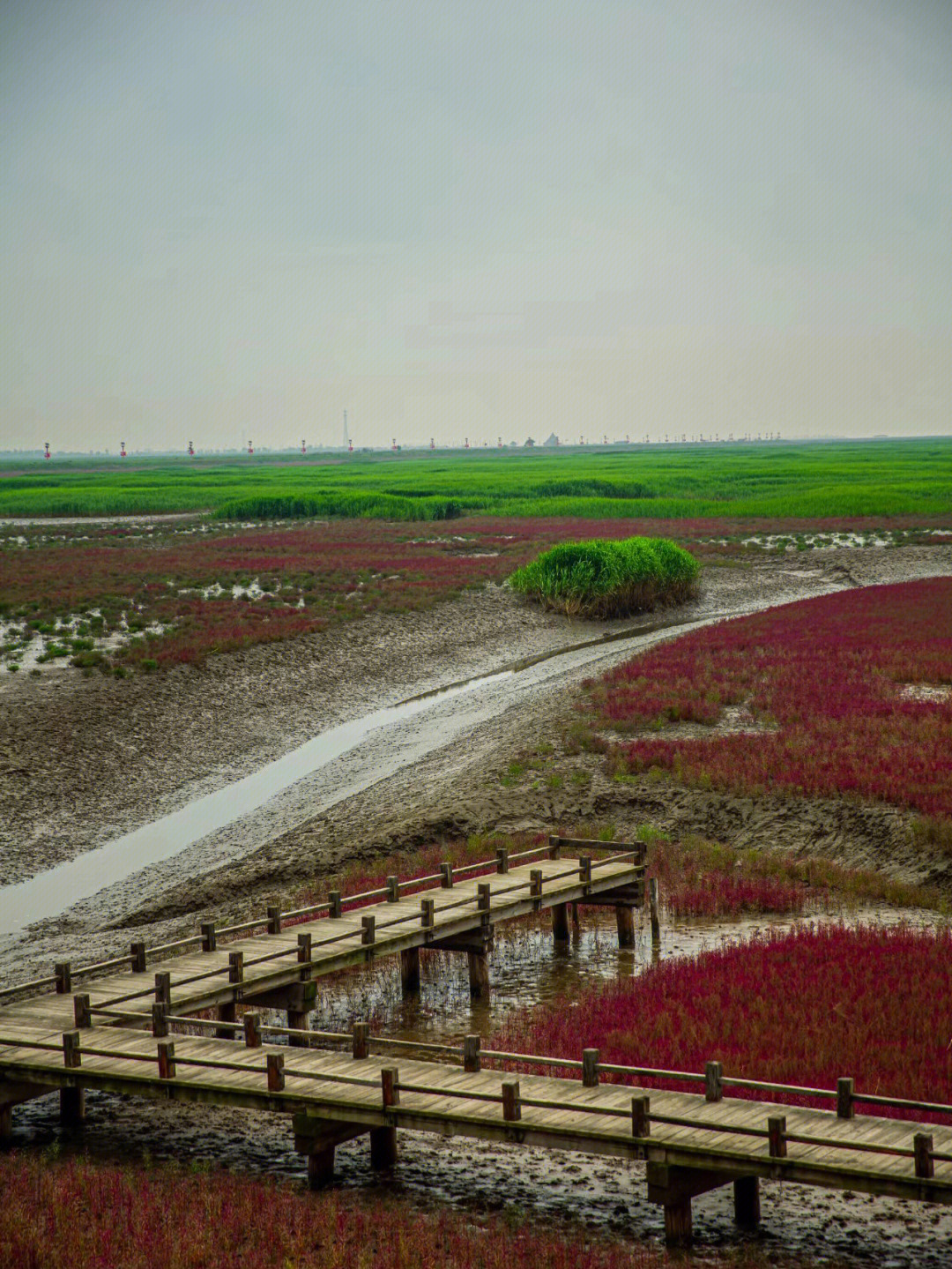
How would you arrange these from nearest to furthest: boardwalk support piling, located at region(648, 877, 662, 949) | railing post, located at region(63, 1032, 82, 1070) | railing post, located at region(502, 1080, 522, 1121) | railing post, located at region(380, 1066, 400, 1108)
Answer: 1. railing post, located at region(502, 1080, 522, 1121)
2. railing post, located at region(380, 1066, 400, 1108)
3. railing post, located at region(63, 1032, 82, 1070)
4. boardwalk support piling, located at region(648, 877, 662, 949)

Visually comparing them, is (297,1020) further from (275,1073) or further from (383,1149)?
(383,1149)

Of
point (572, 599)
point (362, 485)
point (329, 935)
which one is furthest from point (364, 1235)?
point (362, 485)

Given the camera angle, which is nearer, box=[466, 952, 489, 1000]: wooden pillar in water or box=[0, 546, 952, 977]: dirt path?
box=[466, 952, 489, 1000]: wooden pillar in water

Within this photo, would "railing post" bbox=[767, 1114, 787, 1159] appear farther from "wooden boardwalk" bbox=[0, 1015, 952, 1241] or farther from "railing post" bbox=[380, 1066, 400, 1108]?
"railing post" bbox=[380, 1066, 400, 1108]

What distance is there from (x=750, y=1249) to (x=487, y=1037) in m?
5.44

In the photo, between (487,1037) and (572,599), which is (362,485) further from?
(487,1037)

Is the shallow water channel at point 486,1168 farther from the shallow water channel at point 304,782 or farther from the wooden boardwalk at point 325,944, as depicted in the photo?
the shallow water channel at point 304,782

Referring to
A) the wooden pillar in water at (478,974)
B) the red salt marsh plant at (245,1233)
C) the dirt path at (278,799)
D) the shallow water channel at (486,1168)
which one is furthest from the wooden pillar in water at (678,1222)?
the dirt path at (278,799)

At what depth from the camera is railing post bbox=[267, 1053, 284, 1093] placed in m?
13.2

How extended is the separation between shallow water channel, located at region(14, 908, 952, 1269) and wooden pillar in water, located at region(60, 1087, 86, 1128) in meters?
0.13

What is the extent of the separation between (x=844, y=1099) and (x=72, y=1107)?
7.85 meters

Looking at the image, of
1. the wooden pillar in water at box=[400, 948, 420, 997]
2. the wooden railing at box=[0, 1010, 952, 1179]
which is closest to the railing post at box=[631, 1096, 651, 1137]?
the wooden railing at box=[0, 1010, 952, 1179]

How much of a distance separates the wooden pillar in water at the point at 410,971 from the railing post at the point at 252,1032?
4.40 m

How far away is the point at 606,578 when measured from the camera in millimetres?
57500
